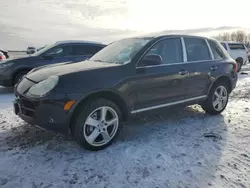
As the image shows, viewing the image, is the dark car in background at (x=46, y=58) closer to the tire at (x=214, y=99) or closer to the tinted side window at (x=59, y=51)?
the tinted side window at (x=59, y=51)

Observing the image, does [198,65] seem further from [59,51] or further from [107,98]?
[59,51]

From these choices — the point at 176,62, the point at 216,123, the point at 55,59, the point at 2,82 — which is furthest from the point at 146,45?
the point at 2,82

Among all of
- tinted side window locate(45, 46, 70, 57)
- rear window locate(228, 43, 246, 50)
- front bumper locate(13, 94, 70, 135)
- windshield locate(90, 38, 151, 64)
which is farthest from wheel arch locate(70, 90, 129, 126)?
rear window locate(228, 43, 246, 50)

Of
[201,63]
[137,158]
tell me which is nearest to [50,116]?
[137,158]

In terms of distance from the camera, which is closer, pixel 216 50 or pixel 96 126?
pixel 96 126

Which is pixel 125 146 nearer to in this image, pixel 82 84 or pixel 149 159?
pixel 149 159

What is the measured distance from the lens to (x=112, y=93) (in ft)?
12.7

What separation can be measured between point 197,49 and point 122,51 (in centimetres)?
162

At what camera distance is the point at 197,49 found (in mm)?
5293

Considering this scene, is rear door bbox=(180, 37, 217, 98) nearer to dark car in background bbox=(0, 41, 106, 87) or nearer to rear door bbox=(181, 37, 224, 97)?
rear door bbox=(181, 37, 224, 97)

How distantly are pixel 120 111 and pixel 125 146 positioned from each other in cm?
52

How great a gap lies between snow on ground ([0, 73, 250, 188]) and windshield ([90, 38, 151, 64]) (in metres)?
1.25

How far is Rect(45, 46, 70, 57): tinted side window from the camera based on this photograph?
8.37 meters

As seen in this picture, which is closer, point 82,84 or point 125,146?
point 82,84
